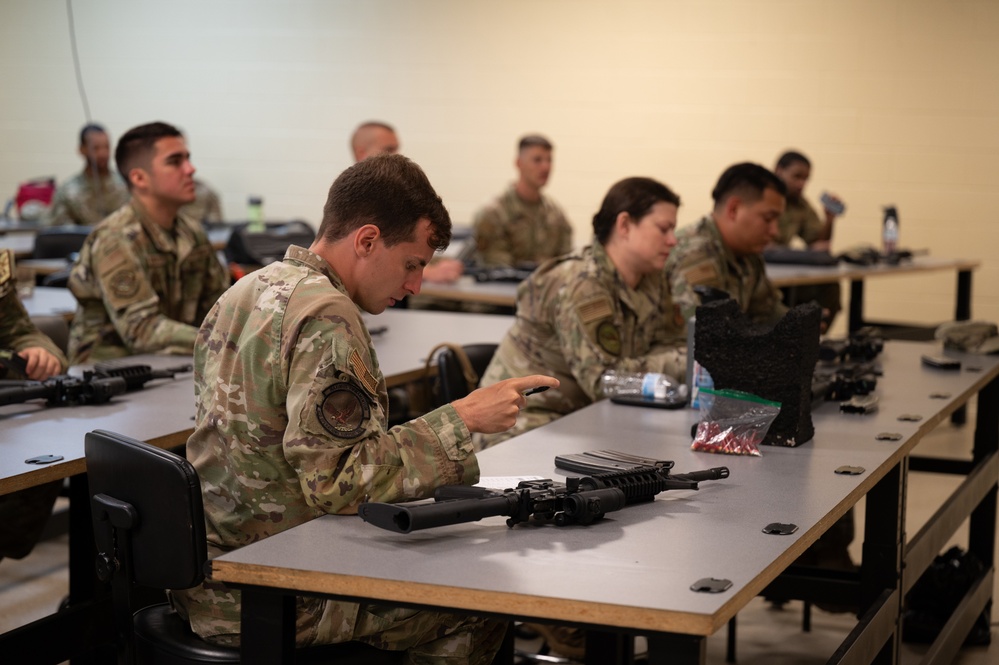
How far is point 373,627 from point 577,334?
124cm

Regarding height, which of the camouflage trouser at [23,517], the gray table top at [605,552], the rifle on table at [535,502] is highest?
the rifle on table at [535,502]

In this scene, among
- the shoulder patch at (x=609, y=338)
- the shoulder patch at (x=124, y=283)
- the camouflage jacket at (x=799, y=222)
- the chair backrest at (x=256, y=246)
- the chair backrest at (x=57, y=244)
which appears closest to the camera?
the shoulder patch at (x=609, y=338)

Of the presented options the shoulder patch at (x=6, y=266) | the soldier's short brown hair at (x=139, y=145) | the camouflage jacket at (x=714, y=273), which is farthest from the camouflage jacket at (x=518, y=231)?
the shoulder patch at (x=6, y=266)

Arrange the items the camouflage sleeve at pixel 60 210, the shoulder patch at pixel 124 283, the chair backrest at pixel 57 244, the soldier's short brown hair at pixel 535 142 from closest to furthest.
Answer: the shoulder patch at pixel 124 283
the chair backrest at pixel 57 244
the soldier's short brown hair at pixel 535 142
the camouflage sleeve at pixel 60 210

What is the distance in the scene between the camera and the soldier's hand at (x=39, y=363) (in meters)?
2.79

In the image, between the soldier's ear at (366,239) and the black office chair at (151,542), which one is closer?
the black office chair at (151,542)

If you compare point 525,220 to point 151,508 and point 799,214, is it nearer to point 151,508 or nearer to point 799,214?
point 799,214

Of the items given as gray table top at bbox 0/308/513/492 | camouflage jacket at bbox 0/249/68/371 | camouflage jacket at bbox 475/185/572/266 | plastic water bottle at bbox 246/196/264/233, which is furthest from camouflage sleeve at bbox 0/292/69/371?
plastic water bottle at bbox 246/196/264/233

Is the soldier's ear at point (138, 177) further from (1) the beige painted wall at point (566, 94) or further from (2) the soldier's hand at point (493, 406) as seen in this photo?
(1) the beige painted wall at point (566, 94)

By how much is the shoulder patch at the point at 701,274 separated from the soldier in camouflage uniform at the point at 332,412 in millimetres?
1955

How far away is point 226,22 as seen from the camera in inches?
345

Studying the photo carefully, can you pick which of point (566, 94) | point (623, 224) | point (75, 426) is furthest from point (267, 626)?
point (566, 94)

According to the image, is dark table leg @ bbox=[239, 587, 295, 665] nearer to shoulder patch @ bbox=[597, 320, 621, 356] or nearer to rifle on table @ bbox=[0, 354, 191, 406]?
rifle on table @ bbox=[0, 354, 191, 406]

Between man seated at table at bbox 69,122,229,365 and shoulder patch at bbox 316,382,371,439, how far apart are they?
1664mm
